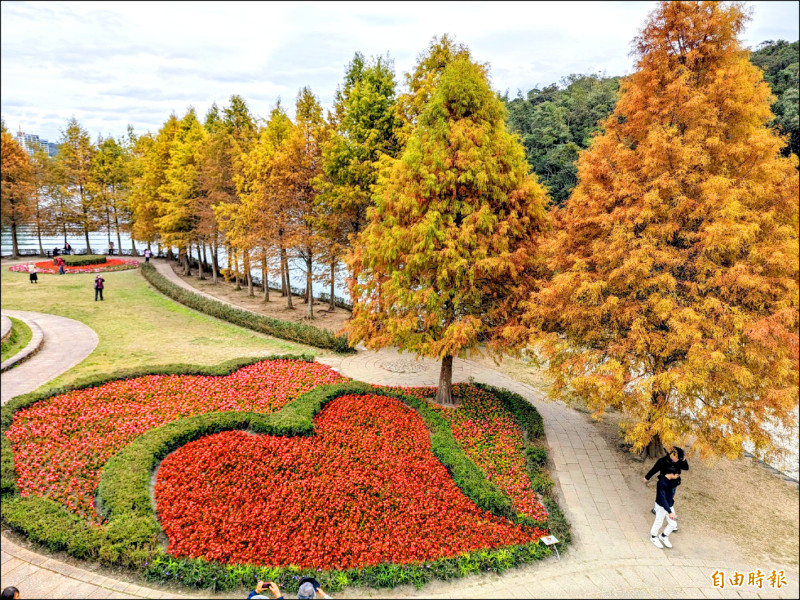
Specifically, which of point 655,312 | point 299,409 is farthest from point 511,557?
point 299,409

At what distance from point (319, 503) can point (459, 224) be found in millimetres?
6779

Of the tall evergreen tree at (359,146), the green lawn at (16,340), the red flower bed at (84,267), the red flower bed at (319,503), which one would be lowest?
the red flower bed at (319,503)

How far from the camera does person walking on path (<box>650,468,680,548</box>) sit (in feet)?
23.9

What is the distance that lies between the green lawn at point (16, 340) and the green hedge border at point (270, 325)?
6.77 m

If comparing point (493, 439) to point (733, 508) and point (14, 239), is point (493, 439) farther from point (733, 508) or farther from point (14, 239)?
point (14, 239)

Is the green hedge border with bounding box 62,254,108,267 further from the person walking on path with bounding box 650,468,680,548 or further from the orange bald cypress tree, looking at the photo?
the person walking on path with bounding box 650,468,680,548

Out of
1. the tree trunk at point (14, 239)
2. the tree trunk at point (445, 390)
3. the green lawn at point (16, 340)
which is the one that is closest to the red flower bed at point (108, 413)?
the tree trunk at point (445, 390)

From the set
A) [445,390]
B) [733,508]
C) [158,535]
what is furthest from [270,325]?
[733,508]

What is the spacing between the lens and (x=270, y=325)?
727 inches

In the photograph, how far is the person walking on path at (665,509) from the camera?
7270mm

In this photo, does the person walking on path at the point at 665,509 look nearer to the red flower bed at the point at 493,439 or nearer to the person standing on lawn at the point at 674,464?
the person standing on lawn at the point at 674,464

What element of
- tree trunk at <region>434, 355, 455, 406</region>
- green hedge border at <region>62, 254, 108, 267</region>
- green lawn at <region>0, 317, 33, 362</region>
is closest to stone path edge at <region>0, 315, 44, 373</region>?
green lawn at <region>0, 317, 33, 362</region>

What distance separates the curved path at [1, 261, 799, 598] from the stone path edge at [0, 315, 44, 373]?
850 cm

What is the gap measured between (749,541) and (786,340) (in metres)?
3.49
